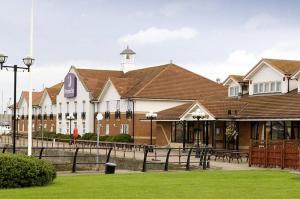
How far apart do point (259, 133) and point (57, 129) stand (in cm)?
4423

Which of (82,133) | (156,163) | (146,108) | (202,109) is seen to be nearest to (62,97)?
(82,133)

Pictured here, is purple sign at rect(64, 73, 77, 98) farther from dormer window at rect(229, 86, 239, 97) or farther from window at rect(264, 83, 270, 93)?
window at rect(264, 83, 270, 93)

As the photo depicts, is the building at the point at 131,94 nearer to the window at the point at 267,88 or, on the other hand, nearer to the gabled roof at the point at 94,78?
the gabled roof at the point at 94,78

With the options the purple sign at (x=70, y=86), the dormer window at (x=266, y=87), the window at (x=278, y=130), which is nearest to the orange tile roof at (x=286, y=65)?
the dormer window at (x=266, y=87)

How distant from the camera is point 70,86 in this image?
250 ft

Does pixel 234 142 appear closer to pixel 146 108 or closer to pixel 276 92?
pixel 276 92

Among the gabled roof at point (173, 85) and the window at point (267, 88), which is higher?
the gabled roof at point (173, 85)

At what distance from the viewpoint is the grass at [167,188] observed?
1620 centimetres

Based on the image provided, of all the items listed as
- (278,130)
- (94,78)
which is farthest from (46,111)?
(278,130)

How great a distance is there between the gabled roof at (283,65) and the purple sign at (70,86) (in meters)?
32.5

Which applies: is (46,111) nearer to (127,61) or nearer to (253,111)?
(127,61)

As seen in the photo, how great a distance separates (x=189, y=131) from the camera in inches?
2016

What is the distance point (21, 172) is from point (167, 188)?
14.7 feet

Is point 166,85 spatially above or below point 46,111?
above
